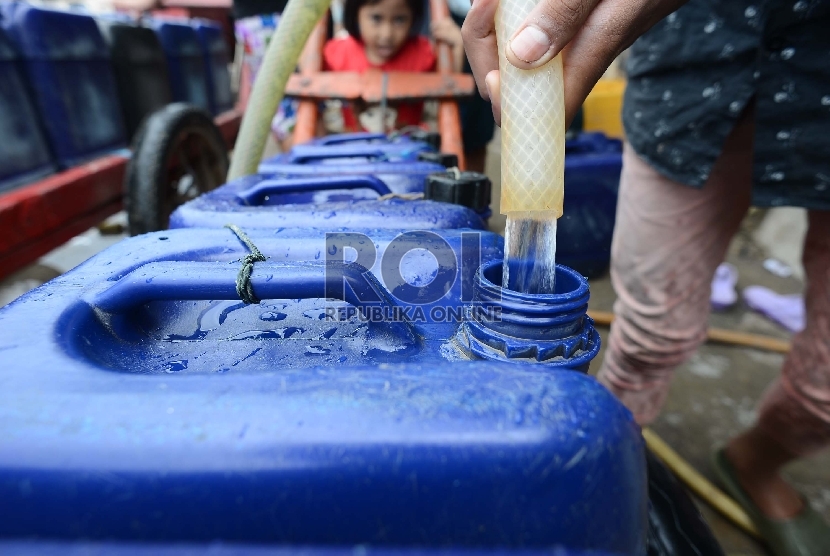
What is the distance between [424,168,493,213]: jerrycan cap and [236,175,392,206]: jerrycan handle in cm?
10

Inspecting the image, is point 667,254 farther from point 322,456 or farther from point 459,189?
point 322,456

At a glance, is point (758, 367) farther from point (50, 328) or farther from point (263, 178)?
point (50, 328)

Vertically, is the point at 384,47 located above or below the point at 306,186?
above

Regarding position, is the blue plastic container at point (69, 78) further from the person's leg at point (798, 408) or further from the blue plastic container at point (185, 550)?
the person's leg at point (798, 408)

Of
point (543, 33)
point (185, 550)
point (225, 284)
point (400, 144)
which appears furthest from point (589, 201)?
point (185, 550)

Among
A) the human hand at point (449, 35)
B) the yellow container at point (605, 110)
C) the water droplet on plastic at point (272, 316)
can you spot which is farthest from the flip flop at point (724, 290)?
the water droplet on plastic at point (272, 316)

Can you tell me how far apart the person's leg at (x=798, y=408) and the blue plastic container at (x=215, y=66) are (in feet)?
9.06

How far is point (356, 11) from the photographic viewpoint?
166 cm

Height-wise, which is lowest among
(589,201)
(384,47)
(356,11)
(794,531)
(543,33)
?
(794,531)

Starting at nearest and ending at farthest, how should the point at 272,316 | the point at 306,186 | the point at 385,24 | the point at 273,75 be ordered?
the point at 272,316 < the point at 306,186 < the point at 273,75 < the point at 385,24

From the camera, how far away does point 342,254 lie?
0.53 m

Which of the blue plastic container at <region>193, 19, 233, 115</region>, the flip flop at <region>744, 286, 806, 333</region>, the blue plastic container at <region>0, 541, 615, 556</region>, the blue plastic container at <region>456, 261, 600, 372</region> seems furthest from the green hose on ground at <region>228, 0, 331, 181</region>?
the blue plastic container at <region>193, 19, 233, 115</region>

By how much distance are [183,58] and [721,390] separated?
260 cm

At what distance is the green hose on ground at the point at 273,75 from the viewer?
0.89 m
